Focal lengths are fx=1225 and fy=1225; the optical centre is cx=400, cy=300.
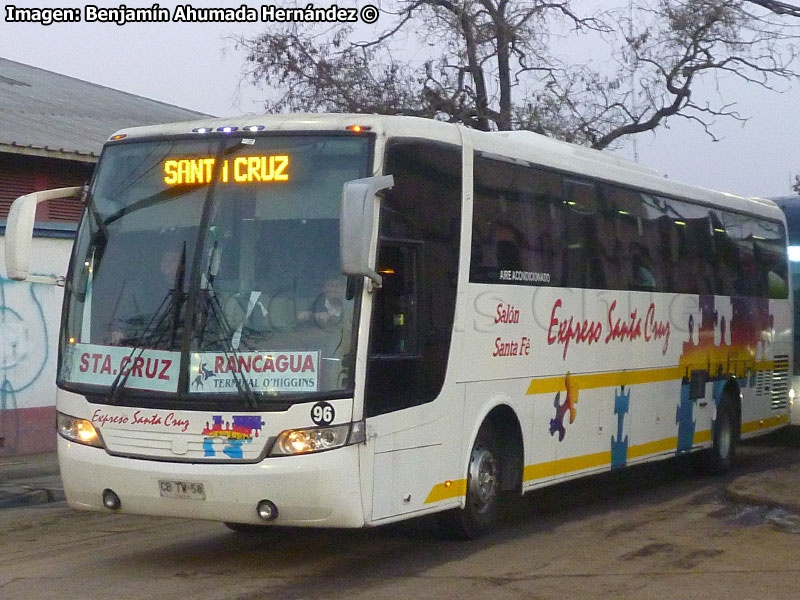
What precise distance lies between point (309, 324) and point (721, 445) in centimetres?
822

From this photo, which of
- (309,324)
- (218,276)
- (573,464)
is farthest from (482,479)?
(218,276)

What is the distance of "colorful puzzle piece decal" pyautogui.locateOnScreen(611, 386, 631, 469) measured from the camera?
12.0m

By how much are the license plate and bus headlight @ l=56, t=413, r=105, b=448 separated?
0.60 m

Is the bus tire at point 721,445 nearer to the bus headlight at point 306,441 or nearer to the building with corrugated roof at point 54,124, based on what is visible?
the bus headlight at point 306,441

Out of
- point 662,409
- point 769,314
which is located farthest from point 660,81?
point 662,409

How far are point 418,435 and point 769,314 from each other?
29.7 ft

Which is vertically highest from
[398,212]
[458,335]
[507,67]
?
[507,67]

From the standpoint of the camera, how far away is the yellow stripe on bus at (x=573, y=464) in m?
9.13

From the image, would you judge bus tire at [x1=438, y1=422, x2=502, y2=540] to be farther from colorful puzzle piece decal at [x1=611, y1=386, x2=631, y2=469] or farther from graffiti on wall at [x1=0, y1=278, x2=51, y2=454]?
graffiti on wall at [x1=0, y1=278, x2=51, y2=454]

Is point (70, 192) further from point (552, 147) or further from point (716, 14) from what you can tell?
point (716, 14)

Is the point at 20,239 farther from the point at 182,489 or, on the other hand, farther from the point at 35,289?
the point at 35,289

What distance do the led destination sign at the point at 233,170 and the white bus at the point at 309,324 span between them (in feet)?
0.04

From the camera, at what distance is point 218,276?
8.30 m

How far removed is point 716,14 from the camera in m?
24.6
